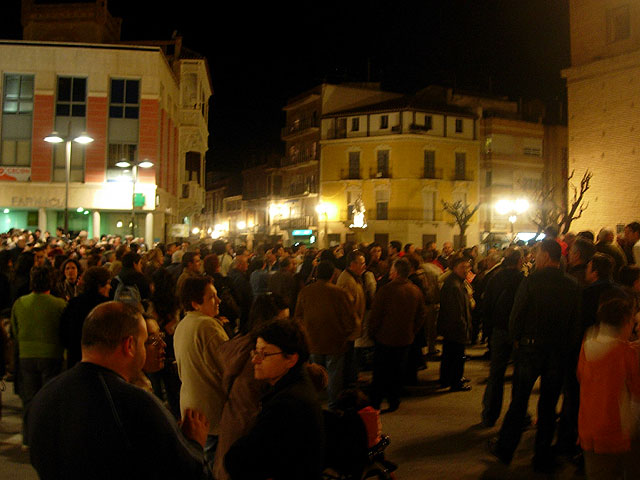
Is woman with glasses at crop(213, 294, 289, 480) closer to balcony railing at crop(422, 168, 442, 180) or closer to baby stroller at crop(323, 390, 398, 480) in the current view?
baby stroller at crop(323, 390, 398, 480)

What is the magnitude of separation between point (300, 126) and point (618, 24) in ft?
122

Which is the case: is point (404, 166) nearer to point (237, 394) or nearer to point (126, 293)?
point (126, 293)

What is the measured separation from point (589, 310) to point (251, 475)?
4314 millimetres

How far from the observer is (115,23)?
122 ft

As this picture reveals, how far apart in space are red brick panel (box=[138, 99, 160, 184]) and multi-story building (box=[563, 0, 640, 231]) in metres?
19.7

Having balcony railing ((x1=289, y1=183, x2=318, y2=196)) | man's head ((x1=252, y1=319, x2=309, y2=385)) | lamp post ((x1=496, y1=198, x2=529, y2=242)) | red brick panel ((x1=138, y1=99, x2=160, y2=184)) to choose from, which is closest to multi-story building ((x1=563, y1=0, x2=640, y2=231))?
lamp post ((x1=496, y1=198, x2=529, y2=242))

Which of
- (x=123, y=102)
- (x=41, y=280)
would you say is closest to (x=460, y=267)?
(x=41, y=280)

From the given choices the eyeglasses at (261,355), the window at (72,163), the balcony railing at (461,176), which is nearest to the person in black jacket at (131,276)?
the eyeglasses at (261,355)

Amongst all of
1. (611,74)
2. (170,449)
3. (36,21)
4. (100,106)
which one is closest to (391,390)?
(170,449)

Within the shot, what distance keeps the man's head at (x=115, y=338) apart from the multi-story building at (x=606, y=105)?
21.5m

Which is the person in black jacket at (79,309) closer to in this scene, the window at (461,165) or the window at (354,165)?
the window at (354,165)

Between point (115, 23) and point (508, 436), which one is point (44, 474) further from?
point (115, 23)

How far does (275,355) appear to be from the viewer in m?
3.12

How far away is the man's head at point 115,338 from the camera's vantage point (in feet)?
8.11
